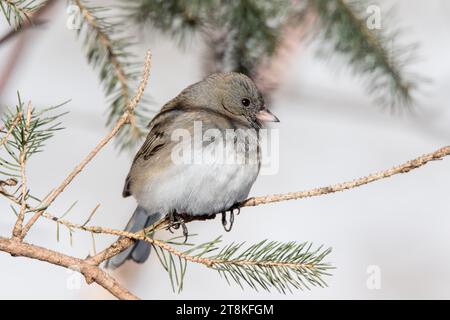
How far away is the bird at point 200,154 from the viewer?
207 centimetres

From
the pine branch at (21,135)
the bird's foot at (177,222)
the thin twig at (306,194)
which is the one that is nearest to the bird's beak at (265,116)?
the bird's foot at (177,222)

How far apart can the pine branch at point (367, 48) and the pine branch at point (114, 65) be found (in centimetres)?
57

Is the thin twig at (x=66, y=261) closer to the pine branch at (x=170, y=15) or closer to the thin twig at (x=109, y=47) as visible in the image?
the thin twig at (x=109, y=47)

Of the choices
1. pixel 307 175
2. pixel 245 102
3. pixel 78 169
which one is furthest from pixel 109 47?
pixel 307 175

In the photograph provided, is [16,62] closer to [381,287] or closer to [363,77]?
[363,77]

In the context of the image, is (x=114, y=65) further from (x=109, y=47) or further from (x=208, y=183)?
(x=208, y=183)

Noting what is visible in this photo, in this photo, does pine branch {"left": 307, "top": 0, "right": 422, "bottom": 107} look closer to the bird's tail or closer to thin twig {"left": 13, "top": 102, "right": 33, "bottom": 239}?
the bird's tail

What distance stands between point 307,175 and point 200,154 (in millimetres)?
1658

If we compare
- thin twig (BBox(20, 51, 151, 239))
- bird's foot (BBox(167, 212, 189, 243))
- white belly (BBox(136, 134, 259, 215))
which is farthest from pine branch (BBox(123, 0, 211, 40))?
thin twig (BBox(20, 51, 151, 239))

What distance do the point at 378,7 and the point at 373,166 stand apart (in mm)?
1654

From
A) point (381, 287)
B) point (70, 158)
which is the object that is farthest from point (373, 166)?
point (70, 158)

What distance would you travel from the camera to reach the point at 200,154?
6.79 feet

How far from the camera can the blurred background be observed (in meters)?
3.18
